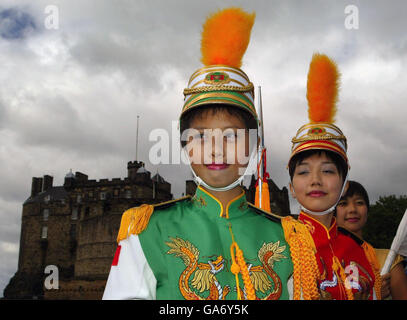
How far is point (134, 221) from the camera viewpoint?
119 inches

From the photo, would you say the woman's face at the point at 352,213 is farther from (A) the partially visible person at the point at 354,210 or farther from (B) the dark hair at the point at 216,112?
(B) the dark hair at the point at 216,112

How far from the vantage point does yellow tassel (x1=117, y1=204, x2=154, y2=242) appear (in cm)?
301

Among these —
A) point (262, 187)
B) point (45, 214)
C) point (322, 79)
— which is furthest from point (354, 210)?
point (45, 214)

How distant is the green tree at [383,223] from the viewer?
83.7 feet

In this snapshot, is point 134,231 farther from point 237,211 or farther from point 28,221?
point 28,221

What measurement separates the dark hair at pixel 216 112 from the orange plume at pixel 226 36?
0.34 meters

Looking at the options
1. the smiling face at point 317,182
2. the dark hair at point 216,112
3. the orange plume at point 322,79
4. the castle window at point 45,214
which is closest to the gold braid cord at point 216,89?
the dark hair at point 216,112

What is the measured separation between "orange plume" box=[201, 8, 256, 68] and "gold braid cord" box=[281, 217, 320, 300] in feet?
4.49

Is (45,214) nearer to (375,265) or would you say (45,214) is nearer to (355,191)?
(355,191)

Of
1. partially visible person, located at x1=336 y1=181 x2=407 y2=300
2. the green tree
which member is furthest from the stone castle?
partially visible person, located at x1=336 y1=181 x2=407 y2=300

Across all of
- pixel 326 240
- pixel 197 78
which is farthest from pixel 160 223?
pixel 326 240

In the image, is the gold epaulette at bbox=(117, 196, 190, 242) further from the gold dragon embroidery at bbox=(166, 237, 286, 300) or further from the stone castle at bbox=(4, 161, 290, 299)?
the stone castle at bbox=(4, 161, 290, 299)
